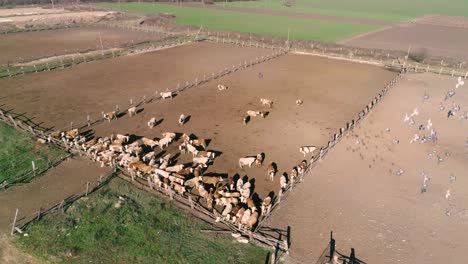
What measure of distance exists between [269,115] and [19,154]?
22685 mm

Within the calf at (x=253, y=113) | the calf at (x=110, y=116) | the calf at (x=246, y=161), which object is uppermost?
the calf at (x=253, y=113)

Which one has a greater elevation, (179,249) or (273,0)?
(273,0)

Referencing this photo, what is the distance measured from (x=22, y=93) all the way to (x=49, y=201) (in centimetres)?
2247

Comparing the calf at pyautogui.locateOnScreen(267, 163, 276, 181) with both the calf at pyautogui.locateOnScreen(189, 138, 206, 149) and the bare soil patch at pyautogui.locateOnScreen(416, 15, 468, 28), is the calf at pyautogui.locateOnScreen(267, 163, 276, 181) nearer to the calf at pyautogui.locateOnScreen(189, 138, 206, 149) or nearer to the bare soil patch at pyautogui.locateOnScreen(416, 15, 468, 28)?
the calf at pyautogui.locateOnScreen(189, 138, 206, 149)

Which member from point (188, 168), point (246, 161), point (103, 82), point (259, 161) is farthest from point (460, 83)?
point (103, 82)

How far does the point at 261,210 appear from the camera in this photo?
21.5 metres

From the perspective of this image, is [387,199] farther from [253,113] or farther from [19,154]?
[19,154]

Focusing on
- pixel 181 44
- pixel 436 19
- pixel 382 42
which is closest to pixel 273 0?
pixel 436 19

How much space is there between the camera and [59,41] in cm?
6525

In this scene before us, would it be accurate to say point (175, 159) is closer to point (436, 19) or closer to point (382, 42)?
point (382, 42)

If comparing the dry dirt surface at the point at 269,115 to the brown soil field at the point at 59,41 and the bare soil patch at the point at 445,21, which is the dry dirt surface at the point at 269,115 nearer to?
the brown soil field at the point at 59,41

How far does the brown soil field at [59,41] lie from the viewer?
5562cm

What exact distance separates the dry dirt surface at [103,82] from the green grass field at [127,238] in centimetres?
1388

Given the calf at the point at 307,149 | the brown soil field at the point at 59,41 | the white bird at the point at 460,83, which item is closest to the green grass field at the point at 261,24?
the brown soil field at the point at 59,41
